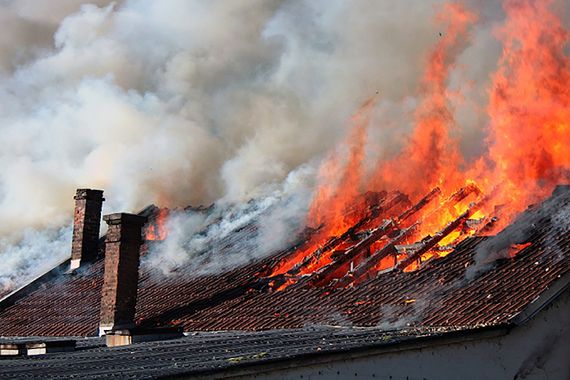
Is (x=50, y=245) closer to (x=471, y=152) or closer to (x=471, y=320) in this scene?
(x=471, y=152)

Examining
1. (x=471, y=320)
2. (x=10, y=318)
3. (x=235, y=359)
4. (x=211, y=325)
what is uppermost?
(x=10, y=318)

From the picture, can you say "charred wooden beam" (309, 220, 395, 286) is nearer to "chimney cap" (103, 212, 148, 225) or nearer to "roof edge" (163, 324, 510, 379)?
"chimney cap" (103, 212, 148, 225)

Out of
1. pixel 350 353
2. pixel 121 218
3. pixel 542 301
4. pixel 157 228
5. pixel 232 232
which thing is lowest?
pixel 350 353

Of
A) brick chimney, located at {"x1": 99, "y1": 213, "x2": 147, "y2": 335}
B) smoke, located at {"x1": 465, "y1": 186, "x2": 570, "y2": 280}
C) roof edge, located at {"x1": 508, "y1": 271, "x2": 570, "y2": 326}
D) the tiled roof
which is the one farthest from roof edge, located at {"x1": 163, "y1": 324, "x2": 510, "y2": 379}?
brick chimney, located at {"x1": 99, "y1": 213, "x2": 147, "y2": 335}

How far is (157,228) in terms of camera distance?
21938 millimetres

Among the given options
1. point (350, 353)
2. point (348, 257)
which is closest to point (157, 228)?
point (348, 257)

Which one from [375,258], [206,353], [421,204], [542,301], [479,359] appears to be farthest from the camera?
[421,204]

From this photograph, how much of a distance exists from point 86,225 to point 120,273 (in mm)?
5704

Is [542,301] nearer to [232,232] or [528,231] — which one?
[528,231]

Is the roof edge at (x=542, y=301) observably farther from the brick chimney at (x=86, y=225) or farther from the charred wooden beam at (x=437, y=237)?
the brick chimney at (x=86, y=225)

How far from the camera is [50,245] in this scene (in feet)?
81.8

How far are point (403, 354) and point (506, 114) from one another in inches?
324

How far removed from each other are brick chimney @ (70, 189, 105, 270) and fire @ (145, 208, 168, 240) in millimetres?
1541

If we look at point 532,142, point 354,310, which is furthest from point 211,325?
point 532,142
